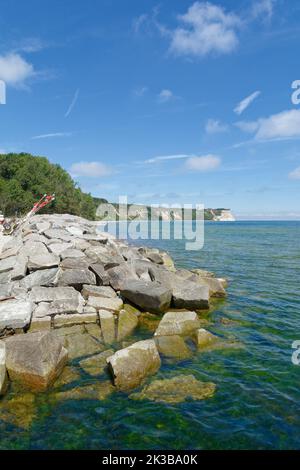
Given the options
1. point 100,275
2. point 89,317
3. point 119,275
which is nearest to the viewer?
point 89,317

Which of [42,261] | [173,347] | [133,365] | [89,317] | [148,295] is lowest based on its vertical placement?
[173,347]

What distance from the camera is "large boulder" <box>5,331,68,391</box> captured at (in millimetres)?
8258

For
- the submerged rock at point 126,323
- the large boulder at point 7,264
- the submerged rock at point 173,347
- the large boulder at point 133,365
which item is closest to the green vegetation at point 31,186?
the large boulder at point 7,264

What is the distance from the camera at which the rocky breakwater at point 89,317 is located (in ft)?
28.2

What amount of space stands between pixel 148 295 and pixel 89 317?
269cm

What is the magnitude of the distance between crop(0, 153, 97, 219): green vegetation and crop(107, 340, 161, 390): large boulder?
62.6 meters

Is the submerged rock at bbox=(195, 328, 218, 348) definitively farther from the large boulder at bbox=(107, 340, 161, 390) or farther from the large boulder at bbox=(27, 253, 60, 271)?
the large boulder at bbox=(27, 253, 60, 271)

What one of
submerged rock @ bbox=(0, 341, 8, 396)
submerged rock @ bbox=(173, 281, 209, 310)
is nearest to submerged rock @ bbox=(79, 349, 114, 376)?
submerged rock @ bbox=(0, 341, 8, 396)

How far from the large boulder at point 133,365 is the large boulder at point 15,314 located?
12.7 feet

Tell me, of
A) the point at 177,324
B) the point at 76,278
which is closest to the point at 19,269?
the point at 76,278

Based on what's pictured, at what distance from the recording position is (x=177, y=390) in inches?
331

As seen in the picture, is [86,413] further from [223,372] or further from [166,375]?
[223,372]

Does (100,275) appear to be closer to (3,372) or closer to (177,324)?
(177,324)

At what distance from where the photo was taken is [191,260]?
1282 inches
